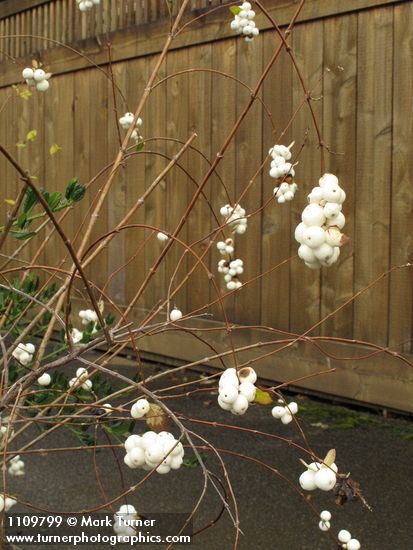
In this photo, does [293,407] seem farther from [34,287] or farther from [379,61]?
[379,61]

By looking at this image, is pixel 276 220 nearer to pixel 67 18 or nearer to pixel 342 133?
pixel 342 133

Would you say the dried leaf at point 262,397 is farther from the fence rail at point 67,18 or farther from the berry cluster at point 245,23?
the fence rail at point 67,18

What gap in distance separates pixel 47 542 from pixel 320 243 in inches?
71.3

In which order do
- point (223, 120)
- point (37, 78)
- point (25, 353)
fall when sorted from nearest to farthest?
point (37, 78), point (25, 353), point (223, 120)

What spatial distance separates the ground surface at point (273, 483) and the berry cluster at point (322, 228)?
179 cm

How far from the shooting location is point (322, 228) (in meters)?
1.01

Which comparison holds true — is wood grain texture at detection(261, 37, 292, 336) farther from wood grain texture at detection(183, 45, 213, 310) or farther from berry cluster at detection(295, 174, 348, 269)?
berry cluster at detection(295, 174, 348, 269)

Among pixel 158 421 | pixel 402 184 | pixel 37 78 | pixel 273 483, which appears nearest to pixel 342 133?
pixel 402 184

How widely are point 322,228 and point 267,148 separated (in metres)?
3.51

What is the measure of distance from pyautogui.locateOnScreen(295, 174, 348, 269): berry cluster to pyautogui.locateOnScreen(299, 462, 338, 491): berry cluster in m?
0.33

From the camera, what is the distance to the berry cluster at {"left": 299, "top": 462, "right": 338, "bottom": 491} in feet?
3.90

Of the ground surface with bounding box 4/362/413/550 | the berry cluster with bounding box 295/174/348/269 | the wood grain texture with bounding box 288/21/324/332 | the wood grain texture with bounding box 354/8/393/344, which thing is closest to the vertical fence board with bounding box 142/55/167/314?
the wood grain texture with bounding box 288/21/324/332

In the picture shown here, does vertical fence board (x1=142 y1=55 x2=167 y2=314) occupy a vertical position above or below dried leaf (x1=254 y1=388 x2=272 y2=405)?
above

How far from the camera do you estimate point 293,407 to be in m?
1.67
